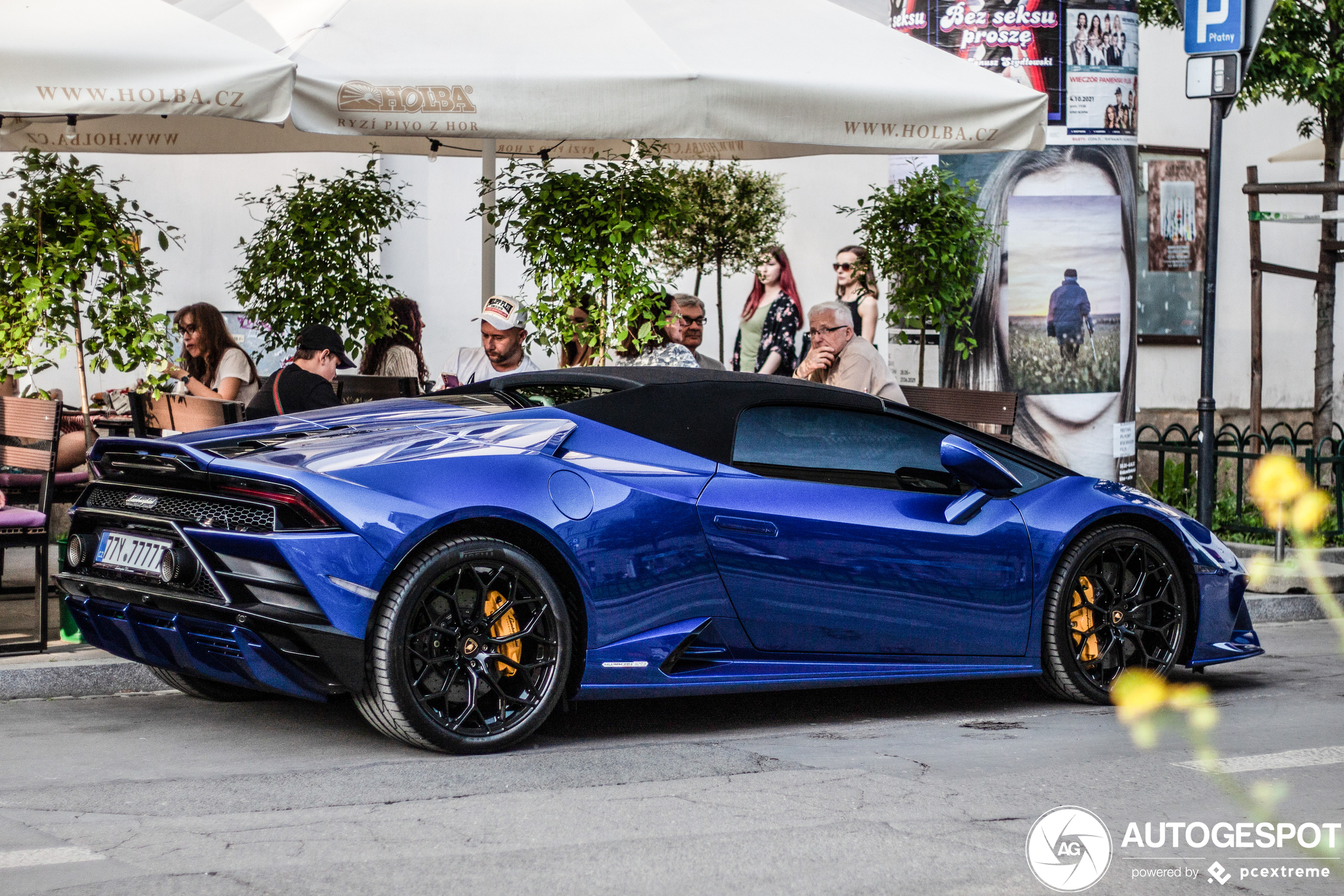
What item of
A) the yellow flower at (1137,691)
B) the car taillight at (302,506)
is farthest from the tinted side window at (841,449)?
the car taillight at (302,506)

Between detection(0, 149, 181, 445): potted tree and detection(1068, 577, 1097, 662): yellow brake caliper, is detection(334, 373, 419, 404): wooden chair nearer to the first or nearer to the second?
detection(0, 149, 181, 445): potted tree

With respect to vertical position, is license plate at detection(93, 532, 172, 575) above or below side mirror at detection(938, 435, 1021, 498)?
below

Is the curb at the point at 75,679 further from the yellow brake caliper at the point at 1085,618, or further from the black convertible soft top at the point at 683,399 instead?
the yellow brake caliper at the point at 1085,618

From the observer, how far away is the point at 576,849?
433cm

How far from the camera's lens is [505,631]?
17.7 ft

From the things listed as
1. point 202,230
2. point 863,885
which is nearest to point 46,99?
point 863,885

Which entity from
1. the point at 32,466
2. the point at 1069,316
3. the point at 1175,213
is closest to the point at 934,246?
the point at 1069,316

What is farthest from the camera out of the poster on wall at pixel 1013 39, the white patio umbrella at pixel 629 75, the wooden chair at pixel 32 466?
the poster on wall at pixel 1013 39

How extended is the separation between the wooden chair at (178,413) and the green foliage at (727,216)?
5713 mm

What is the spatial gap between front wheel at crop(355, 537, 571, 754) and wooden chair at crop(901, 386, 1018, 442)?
15.4 feet

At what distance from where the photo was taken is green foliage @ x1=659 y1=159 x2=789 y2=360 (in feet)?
43.6

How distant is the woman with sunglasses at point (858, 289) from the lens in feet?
37.8

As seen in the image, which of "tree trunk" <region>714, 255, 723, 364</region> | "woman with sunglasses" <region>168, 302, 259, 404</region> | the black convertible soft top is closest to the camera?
the black convertible soft top

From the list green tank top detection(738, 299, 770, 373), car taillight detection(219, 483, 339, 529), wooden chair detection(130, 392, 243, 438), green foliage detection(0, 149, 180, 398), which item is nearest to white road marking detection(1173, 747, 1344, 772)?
car taillight detection(219, 483, 339, 529)
